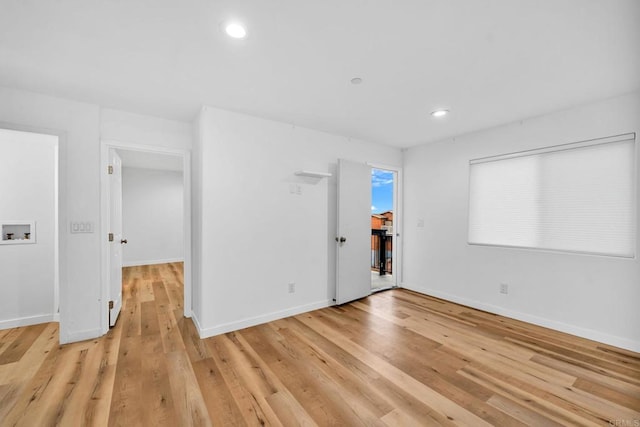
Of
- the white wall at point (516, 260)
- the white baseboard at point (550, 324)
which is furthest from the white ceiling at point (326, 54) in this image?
the white baseboard at point (550, 324)

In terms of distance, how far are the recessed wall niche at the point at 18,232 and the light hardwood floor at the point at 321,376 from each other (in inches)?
38.2

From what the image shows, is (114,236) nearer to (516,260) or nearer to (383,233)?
(383,233)

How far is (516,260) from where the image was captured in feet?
10.8

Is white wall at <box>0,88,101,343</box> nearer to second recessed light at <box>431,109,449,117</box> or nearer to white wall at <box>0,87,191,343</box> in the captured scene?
white wall at <box>0,87,191,343</box>

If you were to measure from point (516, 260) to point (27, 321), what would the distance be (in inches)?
229

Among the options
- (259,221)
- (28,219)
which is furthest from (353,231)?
(28,219)

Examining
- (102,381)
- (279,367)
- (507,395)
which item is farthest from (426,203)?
(102,381)

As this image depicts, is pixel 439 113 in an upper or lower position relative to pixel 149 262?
upper

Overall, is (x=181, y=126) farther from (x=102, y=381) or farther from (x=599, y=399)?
(x=599, y=399)

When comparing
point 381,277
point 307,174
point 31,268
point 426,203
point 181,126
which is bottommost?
point 381,277

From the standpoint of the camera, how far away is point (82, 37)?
5.66ft

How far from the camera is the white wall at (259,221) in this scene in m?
2.85

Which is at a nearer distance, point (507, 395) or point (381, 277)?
point (507, 395)

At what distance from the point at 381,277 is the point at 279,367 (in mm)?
3832
